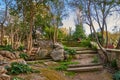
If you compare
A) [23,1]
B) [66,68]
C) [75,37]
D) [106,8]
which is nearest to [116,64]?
[66,68]

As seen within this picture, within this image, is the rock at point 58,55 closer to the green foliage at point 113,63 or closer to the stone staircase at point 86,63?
the stone staircase at point 86,63

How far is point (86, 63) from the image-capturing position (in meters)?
9.78

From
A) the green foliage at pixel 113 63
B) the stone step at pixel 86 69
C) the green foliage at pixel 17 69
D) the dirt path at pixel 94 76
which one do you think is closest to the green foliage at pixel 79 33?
the green foliage at pixel 113 63

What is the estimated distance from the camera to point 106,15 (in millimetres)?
10453

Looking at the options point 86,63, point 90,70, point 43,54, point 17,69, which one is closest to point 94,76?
point 90,70

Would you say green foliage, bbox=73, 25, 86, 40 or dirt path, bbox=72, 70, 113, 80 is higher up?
green foliage, bbox=73, 25, 86, 40

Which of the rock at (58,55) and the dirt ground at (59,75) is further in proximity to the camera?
the rock at (58,55)

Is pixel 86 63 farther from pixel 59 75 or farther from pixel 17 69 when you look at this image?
Result: pixel 17 69

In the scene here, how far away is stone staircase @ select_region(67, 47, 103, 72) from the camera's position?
895 cm

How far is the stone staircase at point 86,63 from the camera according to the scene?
29.3ft

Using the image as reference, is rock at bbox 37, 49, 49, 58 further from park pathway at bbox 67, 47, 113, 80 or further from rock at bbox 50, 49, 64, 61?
park pathway at bbox 67, 47, 113, 80

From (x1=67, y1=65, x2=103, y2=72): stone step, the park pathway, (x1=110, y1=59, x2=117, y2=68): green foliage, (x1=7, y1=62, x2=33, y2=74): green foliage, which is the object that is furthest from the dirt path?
(x1=7, y1=62, x2=33, y2=74): green foliage

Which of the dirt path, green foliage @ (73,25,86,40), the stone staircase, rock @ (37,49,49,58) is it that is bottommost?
the dirt path

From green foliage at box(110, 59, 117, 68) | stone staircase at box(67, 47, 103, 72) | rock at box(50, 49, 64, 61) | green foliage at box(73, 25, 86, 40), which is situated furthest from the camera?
green foliage at box(73, 25, 86, 40)
